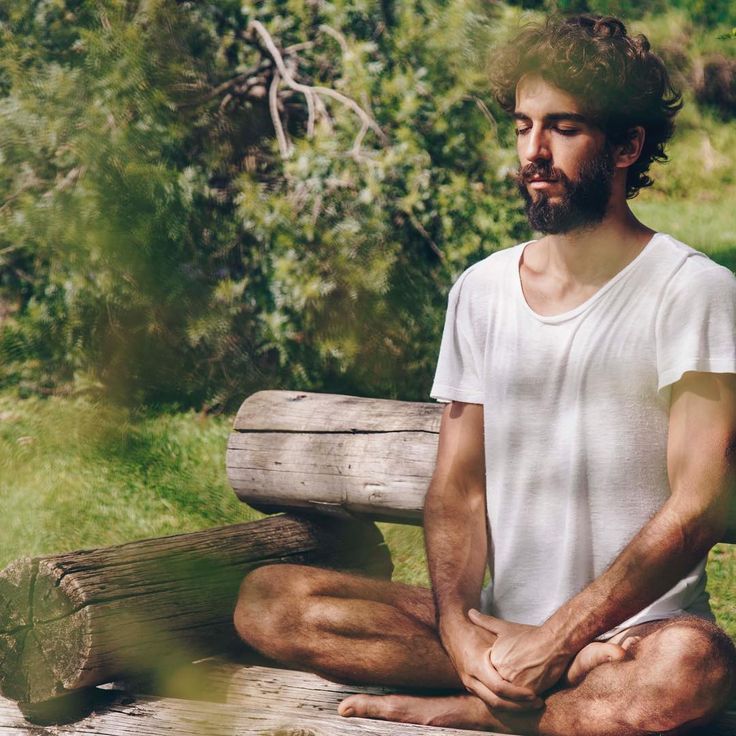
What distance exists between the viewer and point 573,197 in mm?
2357

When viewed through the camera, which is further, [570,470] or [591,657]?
[570,470]

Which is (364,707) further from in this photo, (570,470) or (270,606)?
(570,470)

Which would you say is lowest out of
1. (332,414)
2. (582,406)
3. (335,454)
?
(335,454)

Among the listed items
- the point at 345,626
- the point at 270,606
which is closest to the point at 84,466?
the point at 345,626

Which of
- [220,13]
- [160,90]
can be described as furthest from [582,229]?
[220,13]

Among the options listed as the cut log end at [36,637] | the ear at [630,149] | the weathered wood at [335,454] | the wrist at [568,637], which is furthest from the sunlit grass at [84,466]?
the weathered wood at [335,454]

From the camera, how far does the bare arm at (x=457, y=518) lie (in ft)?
8.43

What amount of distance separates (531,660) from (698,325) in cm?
76

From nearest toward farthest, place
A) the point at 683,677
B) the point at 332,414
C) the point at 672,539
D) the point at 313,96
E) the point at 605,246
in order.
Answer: the point at 683,677
the point at 672,539
the point at 605,246
the point at 332,414
the point at 313,96

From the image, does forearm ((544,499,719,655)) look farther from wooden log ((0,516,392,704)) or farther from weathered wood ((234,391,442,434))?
weathered wood ((234,391,442,434))

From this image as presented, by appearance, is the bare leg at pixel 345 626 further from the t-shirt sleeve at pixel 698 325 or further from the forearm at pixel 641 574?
the t-shirt sleeve at pixel 698 325

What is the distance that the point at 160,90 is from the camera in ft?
2.25

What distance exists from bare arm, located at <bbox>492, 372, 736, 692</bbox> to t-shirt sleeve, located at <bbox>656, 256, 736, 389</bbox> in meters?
0.04

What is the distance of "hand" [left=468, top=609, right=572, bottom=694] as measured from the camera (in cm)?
224
